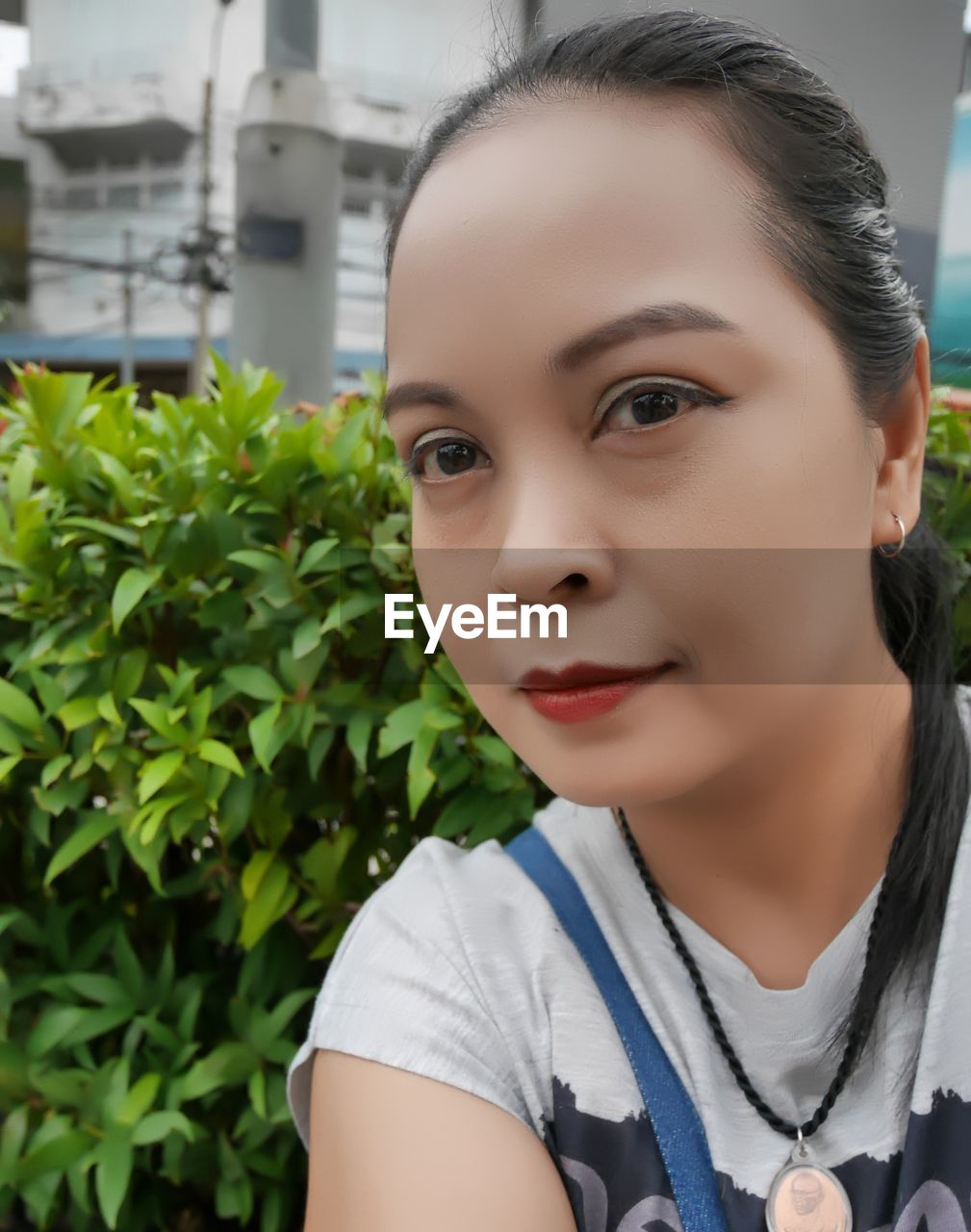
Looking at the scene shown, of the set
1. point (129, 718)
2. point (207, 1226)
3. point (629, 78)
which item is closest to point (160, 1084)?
point (207, 1226)

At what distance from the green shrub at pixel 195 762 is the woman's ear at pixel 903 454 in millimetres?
571

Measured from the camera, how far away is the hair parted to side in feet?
2.73

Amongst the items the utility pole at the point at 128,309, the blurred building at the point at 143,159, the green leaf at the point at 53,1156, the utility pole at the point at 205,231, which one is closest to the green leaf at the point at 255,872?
the green leaf at the point at 53,1156

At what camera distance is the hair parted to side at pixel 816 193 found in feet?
2.73

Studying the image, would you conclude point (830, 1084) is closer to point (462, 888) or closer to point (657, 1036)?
point (657, 1036)

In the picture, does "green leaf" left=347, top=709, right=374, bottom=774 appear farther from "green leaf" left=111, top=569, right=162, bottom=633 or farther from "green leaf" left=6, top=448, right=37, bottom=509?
"green leaf" left=6, top=448, right=37, bottom=509

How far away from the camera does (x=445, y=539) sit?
2.95ft

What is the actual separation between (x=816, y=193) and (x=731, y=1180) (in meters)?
0.84

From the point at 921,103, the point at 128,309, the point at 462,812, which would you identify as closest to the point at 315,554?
the point at 462,812

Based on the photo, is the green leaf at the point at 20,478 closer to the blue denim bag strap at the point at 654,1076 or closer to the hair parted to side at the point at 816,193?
the hair parted to side at the point at 816,193

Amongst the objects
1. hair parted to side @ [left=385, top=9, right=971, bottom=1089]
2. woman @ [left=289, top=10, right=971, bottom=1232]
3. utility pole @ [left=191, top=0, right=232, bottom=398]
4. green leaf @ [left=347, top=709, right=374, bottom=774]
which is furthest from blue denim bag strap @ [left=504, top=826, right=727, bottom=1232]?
utility pole @ [left=191, top=0, right=232, bottom=398]

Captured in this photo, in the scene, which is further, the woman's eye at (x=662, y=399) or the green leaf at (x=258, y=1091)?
the green leaf at (x=258, y=1091)

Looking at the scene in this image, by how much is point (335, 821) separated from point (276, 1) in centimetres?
272

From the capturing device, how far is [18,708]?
1337 millimetres
